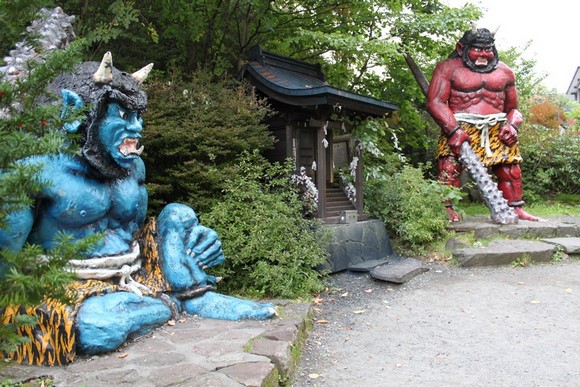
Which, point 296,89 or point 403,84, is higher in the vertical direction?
point 403,84

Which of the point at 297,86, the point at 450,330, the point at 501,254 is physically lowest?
the point at 450,330

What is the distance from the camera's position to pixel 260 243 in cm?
561

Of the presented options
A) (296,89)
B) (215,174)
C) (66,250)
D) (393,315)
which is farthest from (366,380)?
(296,89)

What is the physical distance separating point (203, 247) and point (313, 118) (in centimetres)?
347

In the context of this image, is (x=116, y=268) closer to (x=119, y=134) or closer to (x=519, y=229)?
(x=119, y=134)

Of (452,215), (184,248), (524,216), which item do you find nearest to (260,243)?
(184,248)

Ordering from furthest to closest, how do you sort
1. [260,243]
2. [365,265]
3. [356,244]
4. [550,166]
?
[550,166] < [356,244] < [365,265] < [260,243]

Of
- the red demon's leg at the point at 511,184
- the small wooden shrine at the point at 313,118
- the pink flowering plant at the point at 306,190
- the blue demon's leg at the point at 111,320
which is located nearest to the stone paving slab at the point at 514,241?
the red demon's leg at the point at 511,184

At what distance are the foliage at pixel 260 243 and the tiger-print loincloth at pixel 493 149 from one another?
13.4ft

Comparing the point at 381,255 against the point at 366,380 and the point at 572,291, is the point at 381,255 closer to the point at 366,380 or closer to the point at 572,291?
the point at 572,291

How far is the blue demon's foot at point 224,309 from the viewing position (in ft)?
14.2

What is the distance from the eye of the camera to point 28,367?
3.13 meters

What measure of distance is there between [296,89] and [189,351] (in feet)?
14.2

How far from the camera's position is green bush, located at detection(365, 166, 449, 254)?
25.3 ft
